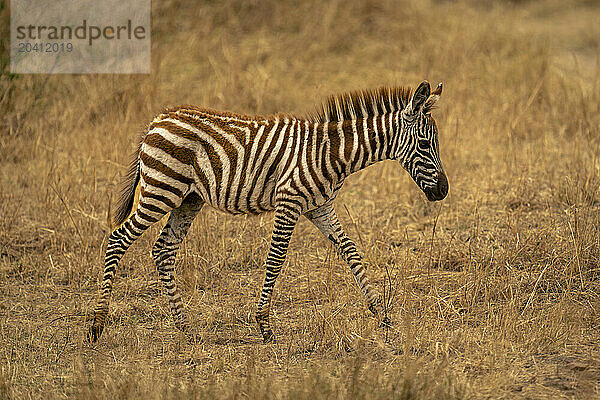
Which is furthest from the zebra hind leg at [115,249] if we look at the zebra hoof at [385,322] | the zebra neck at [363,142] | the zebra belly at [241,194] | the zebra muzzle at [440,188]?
the zebra muzzle at [440,188]

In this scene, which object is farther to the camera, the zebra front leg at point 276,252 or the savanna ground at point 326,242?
the zebra front leg at point 276,252

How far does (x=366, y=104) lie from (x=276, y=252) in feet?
4.21

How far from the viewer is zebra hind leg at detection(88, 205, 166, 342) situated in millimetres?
5983

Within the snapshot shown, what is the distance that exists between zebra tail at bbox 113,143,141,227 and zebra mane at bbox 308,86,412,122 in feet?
4.84

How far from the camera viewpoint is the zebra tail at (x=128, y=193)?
6.31 m

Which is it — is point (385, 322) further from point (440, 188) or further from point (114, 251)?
point (114, 251)

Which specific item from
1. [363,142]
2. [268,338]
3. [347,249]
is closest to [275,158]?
[363,142]

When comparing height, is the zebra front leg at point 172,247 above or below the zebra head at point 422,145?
below

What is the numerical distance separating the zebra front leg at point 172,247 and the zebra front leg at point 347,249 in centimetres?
97

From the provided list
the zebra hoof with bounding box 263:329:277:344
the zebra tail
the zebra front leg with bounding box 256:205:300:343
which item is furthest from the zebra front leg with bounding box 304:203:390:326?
the zebra tail
